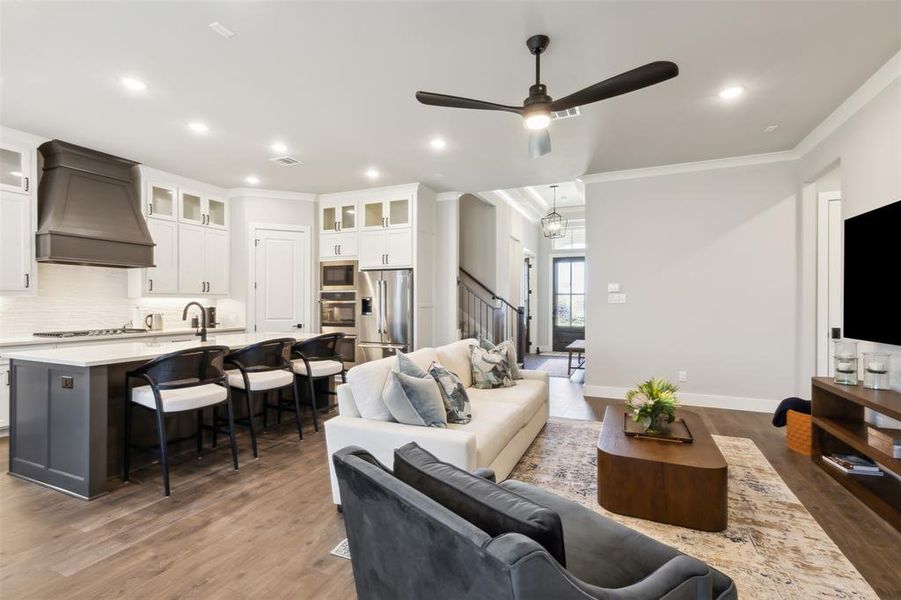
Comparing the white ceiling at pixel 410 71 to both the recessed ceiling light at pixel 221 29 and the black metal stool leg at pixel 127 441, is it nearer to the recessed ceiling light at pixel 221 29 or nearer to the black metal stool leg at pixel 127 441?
the recessed ceiling light at pixel 221 29

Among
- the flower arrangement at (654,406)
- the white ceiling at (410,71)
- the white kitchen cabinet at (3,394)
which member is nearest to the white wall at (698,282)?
A: the white ceiling at (410,71)

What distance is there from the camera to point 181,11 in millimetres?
2445

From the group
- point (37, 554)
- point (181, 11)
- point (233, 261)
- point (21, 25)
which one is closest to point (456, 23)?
point (181, 11)

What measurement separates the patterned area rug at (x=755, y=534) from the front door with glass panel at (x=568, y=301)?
6843 millimetres

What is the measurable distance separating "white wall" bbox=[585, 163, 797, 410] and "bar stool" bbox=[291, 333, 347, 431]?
3.25 meters

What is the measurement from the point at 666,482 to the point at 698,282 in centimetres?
353

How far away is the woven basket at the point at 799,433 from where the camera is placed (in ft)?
11.4

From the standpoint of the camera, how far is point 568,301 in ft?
34.2

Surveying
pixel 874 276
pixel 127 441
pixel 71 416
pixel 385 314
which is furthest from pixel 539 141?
pixel 385 314

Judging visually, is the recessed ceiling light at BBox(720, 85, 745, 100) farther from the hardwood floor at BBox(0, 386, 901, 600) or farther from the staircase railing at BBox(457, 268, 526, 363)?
the staircase railing at BBox(457, 268, 526, 363)

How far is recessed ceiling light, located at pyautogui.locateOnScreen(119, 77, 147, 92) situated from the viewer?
3.18 meters

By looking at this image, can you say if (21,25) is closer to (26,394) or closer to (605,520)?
(26,394)

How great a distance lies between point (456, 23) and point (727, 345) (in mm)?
4597

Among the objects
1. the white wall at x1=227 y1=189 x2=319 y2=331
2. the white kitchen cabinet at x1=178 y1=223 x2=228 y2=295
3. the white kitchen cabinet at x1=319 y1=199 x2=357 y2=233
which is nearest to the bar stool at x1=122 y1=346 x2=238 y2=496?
the white kitchen cabinet at x1=178 y1=223 x2=228 y2=295
